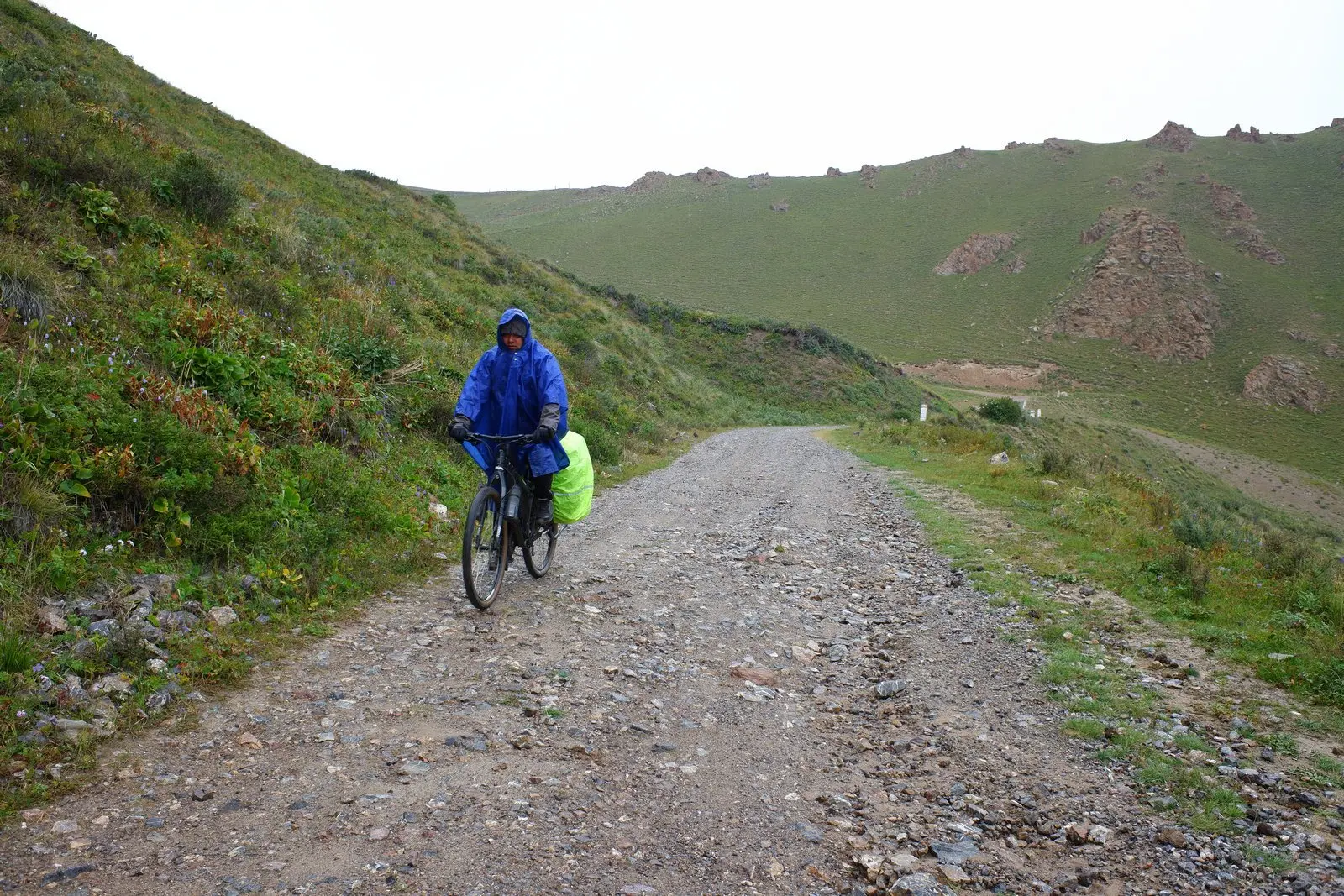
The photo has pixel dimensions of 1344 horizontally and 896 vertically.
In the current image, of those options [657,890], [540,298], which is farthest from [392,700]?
[540,298]

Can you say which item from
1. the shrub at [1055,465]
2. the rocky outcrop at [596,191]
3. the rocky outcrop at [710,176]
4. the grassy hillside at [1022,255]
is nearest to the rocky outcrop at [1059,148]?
the grassy hillside at [1022,255]

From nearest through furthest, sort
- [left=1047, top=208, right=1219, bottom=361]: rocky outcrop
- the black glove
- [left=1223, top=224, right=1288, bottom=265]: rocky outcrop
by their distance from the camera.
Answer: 1. the black glove
2. [left=1047, top=208, right=1219, bottom=361]: rocky outcrop
3. [left=1223, top=224, right=1288, bottom=265]: rocky outcrop

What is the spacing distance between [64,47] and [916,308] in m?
87.0

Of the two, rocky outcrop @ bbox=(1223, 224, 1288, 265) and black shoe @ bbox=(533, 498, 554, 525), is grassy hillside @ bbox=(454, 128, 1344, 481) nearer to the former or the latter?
rocky outcrop @ bbox=(1223, 224, 1288, 265)

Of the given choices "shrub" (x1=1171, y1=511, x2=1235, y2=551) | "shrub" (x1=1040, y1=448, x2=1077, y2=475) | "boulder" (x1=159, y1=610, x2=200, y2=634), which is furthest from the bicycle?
"shrub" (x1=1040, y1=448, x2=1077, y2=475)

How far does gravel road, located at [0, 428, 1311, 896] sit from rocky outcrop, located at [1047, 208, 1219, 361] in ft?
299

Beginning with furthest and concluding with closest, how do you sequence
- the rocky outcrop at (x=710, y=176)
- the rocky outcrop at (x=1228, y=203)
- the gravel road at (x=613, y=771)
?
the rocky outcrop at (x=710, y=176), the rocky outcrop at (x=1228, y=203), the gravel road at (x=613, y=771)

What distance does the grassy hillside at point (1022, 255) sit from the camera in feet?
242

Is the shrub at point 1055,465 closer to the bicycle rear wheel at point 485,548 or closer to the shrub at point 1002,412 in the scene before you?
the bicycle rear wheel at point 485,548

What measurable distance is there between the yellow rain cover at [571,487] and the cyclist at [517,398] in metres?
0.21

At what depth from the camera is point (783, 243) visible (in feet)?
351

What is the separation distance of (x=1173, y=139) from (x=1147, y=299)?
201 feet

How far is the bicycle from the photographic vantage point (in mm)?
5895

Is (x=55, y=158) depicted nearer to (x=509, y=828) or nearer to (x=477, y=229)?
(x=509, y=828)
